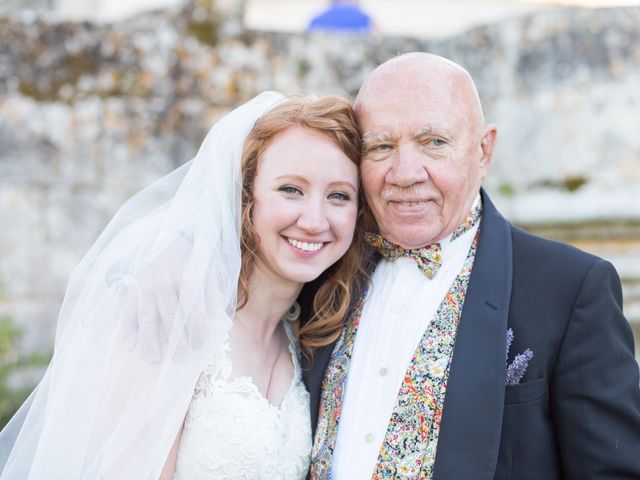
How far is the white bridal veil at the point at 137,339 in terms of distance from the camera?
263cm

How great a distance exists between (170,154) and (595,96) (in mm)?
2280

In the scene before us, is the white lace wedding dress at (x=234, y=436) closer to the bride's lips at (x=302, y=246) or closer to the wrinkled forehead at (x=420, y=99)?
the bride's lips at (x=302, y=246)

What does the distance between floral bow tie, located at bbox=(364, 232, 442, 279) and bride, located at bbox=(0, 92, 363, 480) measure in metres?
0.11

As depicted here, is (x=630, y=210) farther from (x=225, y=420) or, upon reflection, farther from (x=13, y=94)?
(x=13, y=94)

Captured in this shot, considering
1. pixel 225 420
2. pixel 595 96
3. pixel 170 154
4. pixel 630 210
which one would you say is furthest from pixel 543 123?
pixel 225 420

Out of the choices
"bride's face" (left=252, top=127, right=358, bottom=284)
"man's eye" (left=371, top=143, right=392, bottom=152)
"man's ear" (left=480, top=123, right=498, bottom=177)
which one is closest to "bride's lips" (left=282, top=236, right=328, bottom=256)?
"bride's face" (left=252, top=127, right=358, bottom=284)

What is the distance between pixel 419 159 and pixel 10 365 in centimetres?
249

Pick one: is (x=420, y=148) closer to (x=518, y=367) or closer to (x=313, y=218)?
(x=313, y=218)

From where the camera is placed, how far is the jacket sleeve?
101 inches

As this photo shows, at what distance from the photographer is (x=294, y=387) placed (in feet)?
9.94

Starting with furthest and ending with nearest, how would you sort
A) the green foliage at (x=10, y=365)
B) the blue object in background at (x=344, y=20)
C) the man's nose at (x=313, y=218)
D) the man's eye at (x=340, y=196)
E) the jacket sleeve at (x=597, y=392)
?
the blue object in background at (x=344, y=20)
the green foliage at (x=10, y=365)
the man's eye at (x=340, y=196)
the man's nose at (x=313, y=218)
the jacket sleeve at (x=597, y=392)

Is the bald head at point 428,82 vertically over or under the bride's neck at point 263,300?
over

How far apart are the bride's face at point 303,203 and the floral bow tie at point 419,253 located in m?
0.13

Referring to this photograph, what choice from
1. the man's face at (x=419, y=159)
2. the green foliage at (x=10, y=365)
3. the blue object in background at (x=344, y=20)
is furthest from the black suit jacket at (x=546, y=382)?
the blue object in background at (x=344, y=20)
